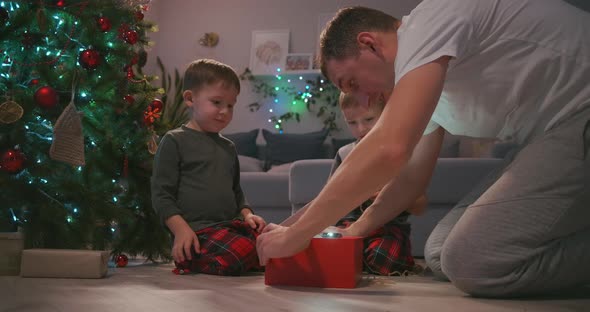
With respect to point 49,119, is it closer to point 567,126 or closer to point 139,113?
point 139,113

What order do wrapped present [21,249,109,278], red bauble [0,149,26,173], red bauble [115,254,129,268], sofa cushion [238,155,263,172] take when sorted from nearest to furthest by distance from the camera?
1. wrapped present [21,249,109,278]
2. red bauble [0,149,26,173]
3. red bauble [115,254,129,268]
4. sofa cushion [238,155,263,172]

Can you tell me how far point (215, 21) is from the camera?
545cm

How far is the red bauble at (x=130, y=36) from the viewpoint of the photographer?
6.40 feet

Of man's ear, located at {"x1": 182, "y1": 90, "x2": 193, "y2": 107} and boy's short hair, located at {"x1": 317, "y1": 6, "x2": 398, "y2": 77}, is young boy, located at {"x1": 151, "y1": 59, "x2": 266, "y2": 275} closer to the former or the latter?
man's ear, located at {"x1": 182, "y1": 90, "x2": 193, "y2": 107}

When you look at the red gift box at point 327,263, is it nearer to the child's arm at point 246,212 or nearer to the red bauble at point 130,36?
the child's arm at point 246,212

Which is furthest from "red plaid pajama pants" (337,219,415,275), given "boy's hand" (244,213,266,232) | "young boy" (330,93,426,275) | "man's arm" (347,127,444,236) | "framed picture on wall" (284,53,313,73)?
"framed picture on wall" (284,53,313,73)

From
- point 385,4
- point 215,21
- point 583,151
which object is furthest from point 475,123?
point 215,21

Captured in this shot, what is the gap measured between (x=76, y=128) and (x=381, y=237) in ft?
3.15

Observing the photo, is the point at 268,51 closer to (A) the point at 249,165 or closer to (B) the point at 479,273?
(A) the point at 249,165

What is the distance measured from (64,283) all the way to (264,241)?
482 millimetres

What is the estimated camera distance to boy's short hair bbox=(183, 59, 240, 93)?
2029 millimetres

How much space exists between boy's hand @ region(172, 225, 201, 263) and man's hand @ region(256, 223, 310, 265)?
1.58ft

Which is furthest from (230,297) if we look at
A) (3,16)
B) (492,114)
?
(3,16)

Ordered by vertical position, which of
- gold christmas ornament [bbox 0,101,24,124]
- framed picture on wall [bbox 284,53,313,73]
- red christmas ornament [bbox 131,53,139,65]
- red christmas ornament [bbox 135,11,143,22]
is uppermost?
framed picture on wall [bbox 284,53,313,73]
